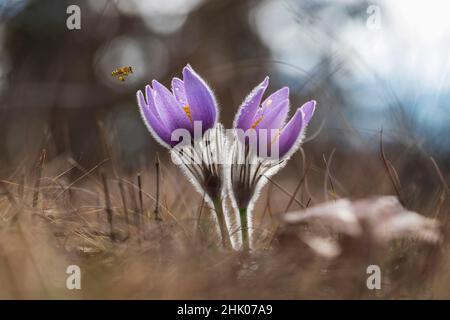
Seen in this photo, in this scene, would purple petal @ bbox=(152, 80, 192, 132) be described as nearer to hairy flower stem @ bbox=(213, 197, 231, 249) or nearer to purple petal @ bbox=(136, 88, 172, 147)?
purple petal @ bbox=(136, 88, 172, 147)

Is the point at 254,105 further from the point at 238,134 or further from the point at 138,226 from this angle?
the point at 138,226

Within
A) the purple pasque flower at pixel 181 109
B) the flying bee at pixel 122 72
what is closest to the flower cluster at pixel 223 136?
the purple pasque flower at pixel 181 109

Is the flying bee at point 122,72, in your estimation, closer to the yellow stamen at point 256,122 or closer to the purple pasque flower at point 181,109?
the purple pasque flower at point 181,109

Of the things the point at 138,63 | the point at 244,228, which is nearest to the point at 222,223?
the point at 244,228

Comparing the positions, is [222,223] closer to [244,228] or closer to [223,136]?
[244,228]

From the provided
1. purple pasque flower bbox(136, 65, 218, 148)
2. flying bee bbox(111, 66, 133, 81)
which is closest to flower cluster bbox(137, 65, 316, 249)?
purple pasque flower bbox(136, 65, 218, 148)

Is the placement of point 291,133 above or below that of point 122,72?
below
